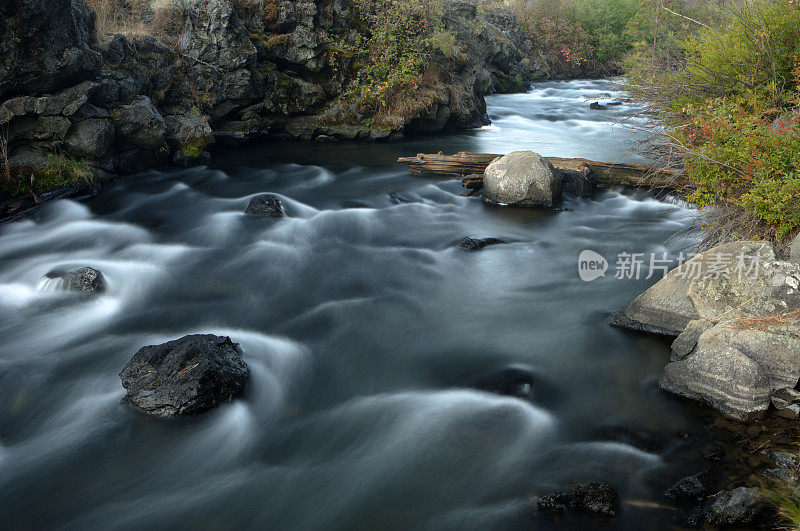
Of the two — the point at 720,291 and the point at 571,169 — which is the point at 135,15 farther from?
the point at 720,291

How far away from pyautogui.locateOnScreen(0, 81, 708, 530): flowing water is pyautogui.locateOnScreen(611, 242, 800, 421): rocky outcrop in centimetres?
33

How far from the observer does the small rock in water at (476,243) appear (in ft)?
28.5

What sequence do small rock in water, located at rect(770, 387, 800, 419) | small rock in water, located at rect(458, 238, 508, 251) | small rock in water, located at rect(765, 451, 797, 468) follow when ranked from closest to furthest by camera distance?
small rock in water, located at rect(765, 451, 797, 468) < small rock in water, located at rect(770, 387, 800, 419) < small rock in water, located at rect(458, 238, 508, 251)

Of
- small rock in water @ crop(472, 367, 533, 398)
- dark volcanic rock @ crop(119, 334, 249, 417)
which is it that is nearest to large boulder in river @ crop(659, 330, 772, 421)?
small rock in water @ crop(472, 367, 533, 398)

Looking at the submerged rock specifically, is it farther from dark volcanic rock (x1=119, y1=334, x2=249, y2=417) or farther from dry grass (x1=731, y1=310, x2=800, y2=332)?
dark volcanic rock (x1=119, y1=334, x2=249, y2=417)

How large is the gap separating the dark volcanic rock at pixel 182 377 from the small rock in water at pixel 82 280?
236cm

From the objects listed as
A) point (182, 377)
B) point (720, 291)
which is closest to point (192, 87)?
point (182, 377)

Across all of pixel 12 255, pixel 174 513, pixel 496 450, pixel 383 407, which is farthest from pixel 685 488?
pixel 12 255

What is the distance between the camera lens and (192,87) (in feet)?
43.8

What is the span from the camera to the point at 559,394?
17.5ft

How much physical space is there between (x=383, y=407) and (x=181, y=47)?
1187cm

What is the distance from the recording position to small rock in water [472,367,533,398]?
5.36 m

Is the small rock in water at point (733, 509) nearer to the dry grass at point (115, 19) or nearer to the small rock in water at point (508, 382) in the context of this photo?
the small rock in water at point (508, 382)

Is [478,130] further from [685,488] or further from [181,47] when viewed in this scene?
[685,488]
